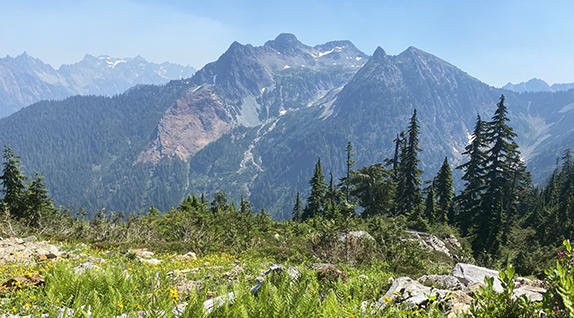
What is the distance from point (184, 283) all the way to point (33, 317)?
321 centimetres

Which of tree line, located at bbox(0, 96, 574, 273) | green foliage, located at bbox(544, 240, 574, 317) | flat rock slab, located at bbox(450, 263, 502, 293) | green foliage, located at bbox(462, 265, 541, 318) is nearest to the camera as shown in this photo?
green foliage, located at bbox(544, 240, 574, 317)

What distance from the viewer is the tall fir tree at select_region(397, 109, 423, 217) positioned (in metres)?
43.2

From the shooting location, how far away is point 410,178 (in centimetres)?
4338

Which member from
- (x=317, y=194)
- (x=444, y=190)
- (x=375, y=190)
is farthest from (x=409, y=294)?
(x=317, y=194)

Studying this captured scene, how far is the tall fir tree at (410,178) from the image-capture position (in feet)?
142

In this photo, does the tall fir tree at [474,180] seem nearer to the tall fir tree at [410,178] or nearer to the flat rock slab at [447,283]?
the tall fir tree at [410,178]

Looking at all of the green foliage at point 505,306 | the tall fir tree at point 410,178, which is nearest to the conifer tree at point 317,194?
the tall fir tree at point 410,178

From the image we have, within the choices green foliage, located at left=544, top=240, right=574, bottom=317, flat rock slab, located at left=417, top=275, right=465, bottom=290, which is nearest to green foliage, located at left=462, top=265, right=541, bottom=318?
green foliage, located at left=544, top=240, right=574, bottom=317

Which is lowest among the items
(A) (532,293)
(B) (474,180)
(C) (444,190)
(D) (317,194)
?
(D) (317,194)

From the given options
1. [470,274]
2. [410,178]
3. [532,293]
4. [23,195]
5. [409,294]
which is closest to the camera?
[409,294]

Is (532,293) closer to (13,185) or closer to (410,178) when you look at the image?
(13,185)

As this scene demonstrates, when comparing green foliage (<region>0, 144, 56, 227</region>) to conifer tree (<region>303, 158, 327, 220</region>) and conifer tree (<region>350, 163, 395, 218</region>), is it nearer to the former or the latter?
conifer tree (<region>350, 163, 395, 218</region>)

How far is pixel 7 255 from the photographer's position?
371 inches

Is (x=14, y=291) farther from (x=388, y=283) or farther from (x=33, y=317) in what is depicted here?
(x=388, y=283)
